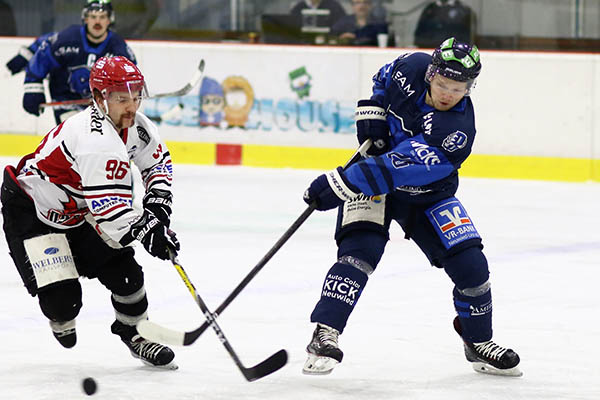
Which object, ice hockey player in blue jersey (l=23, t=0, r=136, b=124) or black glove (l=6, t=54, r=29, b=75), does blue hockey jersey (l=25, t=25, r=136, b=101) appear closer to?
ice hockey player in blue jersey (l=23, t=0, r=136, b=124)

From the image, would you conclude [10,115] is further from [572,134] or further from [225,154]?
[572,134]

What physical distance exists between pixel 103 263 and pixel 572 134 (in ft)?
15.3

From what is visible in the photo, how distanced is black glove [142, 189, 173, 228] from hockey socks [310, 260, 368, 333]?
451 mm

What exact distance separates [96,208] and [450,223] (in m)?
0.91

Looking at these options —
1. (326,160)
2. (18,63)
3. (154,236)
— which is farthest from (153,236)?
(326,160)

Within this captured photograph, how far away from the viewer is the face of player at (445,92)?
2.84 meters

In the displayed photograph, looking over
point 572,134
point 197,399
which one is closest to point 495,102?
point 572,134

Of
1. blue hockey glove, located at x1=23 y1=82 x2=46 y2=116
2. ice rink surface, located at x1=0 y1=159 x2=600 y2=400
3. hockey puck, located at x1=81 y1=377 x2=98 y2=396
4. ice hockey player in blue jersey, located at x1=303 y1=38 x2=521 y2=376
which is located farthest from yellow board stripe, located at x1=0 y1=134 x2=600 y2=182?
hockey puck, located at x1=81 y1=377 x2=98 y2=396

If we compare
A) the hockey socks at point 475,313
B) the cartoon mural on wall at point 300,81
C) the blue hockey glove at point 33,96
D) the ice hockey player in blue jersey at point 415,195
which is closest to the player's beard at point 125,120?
the ice hockey player in blue jersey at point 415,195

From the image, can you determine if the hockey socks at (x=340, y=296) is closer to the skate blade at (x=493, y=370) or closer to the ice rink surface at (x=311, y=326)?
the ice rink surface at (x=311, y=326)

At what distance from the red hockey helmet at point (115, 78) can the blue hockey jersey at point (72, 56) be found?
10.4 feet

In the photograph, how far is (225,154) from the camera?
24.9 feet

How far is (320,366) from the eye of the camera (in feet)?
9.13

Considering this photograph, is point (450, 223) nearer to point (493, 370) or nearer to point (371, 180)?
point (371, 180)
